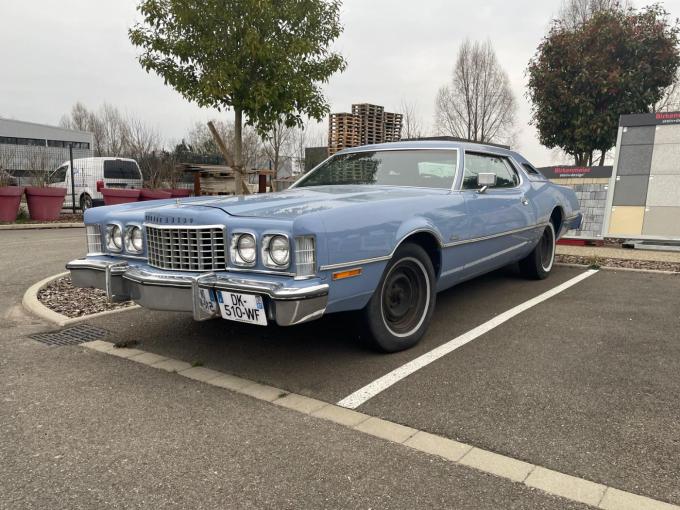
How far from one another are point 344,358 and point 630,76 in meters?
16.9

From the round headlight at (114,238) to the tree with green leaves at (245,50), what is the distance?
174 inches

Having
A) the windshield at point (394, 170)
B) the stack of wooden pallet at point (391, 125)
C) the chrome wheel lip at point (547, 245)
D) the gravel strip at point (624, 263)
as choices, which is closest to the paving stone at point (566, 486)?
the windshield at point (394, 170)

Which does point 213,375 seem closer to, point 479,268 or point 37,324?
point 37,324

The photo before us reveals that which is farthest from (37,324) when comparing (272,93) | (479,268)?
(272,93)

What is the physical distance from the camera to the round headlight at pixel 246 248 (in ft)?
9.69

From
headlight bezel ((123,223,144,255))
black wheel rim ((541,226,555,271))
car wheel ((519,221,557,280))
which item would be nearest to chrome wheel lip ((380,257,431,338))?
headlight bezel ((123,223,144,255))

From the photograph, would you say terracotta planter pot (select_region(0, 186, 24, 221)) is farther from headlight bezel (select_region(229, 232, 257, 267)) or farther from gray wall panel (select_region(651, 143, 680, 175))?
gray wall panel (select_region(651, 143, 680, 175))

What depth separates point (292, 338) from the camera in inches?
154

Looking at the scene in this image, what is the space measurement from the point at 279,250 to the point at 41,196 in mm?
12901

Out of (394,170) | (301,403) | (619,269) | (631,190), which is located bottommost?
(301,403)

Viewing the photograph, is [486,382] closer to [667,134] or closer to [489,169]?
[489,169]

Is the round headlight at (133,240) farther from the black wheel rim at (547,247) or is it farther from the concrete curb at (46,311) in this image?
the black wheel rim at (547,247)

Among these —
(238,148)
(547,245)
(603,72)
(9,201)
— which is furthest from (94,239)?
(603,72)

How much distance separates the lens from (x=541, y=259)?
19.8 feet
